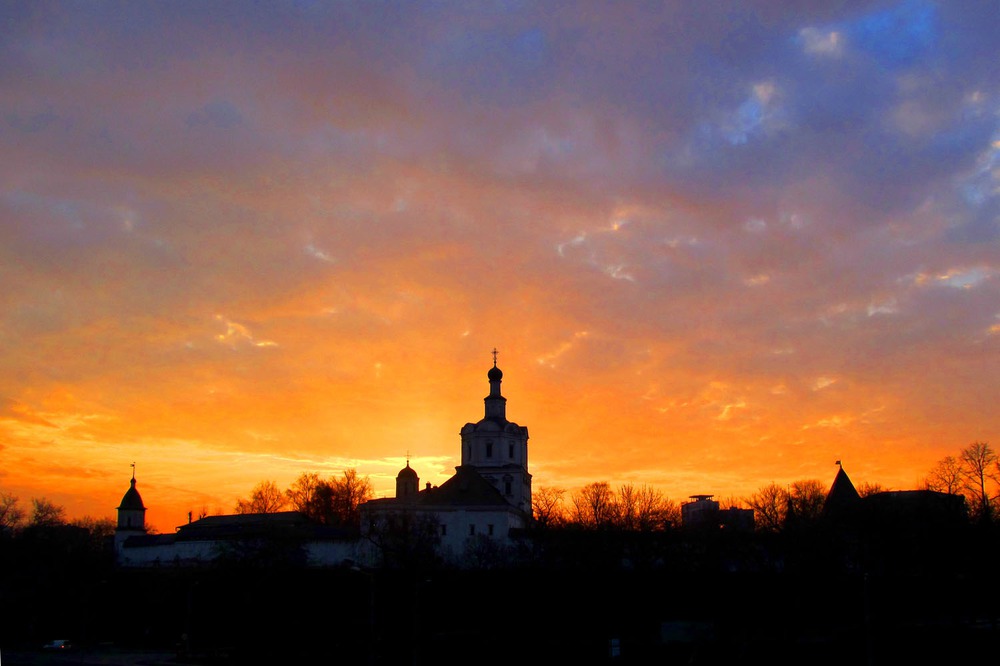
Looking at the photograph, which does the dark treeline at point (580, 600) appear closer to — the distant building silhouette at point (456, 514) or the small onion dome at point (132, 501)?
the distant building silhouette at point (456, 514)

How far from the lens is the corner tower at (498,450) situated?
9856 centimetres

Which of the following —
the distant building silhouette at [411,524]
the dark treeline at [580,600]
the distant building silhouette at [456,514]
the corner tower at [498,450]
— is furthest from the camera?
the corner tower at [498,450]

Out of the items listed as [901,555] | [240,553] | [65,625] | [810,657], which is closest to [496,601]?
[240,553]

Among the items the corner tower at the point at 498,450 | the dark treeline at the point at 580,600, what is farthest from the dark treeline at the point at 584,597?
the corner tower at the point at 498,450

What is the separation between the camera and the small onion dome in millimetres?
109625

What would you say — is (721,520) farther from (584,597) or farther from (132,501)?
(132,501)

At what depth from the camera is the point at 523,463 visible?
10231 cm

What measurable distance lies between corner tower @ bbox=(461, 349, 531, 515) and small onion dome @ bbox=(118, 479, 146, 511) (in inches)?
1589

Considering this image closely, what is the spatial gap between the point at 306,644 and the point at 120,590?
2862 centimetres

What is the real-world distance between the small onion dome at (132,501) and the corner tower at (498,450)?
1589 inches

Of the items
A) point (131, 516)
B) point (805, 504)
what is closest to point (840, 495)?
point (805, 504)

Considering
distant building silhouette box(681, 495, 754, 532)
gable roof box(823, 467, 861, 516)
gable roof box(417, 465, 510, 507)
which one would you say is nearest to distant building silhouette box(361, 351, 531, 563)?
gable roof box(417, 465, 510, 507)

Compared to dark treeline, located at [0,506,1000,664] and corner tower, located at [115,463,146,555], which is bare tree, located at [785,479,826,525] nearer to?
dark treeline, located at [0,506,1000,664]

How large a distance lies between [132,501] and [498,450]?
147 feet
